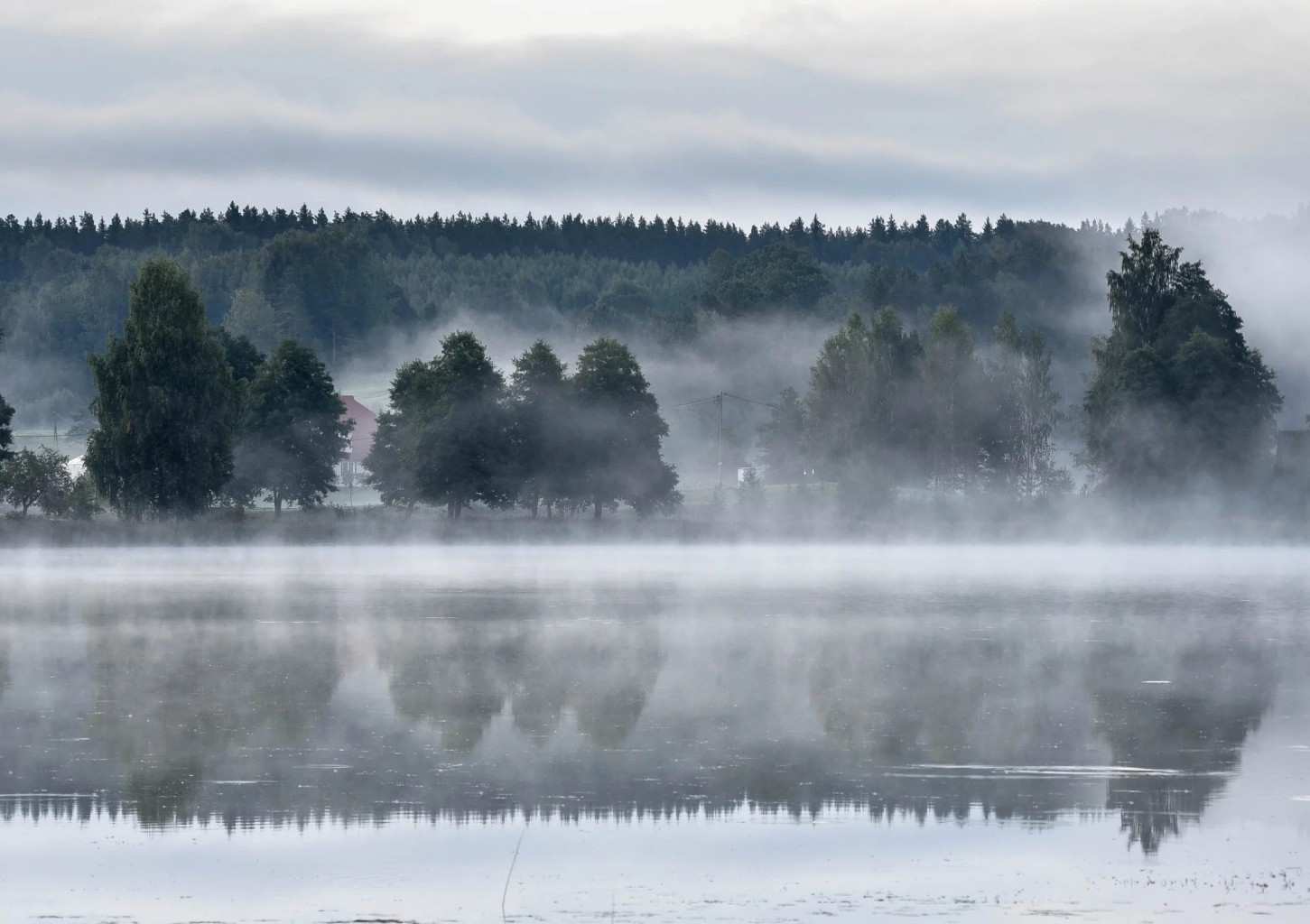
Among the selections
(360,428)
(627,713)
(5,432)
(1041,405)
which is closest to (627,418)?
(1041,405)

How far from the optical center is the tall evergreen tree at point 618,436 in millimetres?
94375

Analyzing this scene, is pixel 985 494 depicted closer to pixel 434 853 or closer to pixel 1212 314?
pixel 1212 314

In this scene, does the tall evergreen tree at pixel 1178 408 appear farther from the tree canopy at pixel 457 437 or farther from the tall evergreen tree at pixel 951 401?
the tree canopy at pixel 457 437

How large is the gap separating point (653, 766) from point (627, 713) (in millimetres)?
4027

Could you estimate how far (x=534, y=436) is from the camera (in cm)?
9462

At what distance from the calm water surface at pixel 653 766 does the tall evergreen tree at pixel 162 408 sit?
45023 mm

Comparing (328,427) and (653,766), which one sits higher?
(328,427)

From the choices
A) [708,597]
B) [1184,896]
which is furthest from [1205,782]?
[708,597]

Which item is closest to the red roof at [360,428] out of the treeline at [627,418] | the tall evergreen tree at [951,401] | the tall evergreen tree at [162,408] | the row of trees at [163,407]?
the treeline at [627,418]

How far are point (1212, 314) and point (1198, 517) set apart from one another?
35.1ft

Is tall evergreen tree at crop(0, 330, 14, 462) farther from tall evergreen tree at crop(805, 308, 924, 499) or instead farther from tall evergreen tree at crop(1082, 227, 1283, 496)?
tall evergreen tree at crop(1082, 227, 1283, 496)

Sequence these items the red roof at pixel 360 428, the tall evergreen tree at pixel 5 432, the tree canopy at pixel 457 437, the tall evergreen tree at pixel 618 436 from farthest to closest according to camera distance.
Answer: the red roof at pixel 360 428 → the tall evergreen tree at pixel 618 436 → the tree canopy at pixel 457 437 → the tall evergreen tree at pixel 5 432

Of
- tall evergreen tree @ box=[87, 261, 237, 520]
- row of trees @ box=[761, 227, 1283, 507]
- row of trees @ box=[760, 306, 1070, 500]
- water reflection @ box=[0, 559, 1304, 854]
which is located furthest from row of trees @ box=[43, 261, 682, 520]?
water reflection @ box=[0, 559, 1304, 854]

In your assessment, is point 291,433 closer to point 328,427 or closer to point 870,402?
point 328,427
